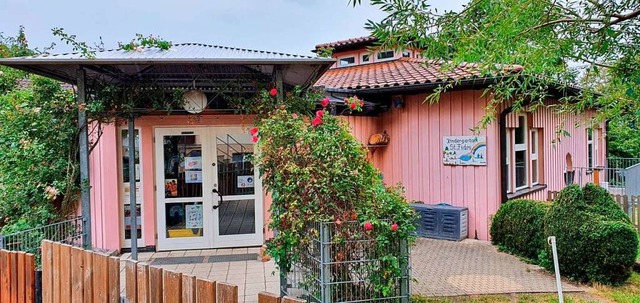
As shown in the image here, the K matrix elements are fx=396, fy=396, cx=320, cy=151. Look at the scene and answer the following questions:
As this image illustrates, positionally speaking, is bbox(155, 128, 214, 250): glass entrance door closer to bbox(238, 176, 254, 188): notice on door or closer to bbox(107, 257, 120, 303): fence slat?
bbox(238, 176, 254, 188): notice on door

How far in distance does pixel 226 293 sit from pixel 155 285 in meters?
0.53

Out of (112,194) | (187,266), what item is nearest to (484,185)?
(187,266)

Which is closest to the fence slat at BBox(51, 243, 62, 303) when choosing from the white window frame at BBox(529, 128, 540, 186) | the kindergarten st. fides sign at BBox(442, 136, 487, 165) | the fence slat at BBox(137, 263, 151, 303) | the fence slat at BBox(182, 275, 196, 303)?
the fence slat at BBox(137, 263, 151, 303)

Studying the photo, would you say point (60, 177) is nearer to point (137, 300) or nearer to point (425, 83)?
point (137, 300)

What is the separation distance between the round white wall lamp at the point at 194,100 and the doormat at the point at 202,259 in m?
2.30

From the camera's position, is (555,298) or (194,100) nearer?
(555,298)

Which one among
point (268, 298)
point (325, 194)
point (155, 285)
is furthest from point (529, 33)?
point (155, 285)

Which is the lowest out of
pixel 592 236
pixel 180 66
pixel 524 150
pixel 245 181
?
pixel 592 236

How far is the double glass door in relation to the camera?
6.61 meters

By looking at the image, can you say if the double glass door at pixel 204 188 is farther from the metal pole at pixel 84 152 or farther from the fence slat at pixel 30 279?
the fence slat at pixel 30 279

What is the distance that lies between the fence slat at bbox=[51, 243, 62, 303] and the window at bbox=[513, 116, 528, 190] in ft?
26.9

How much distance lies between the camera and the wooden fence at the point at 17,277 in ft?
9.14

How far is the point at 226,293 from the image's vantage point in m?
2.00

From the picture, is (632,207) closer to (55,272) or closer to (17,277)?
(55,272)
